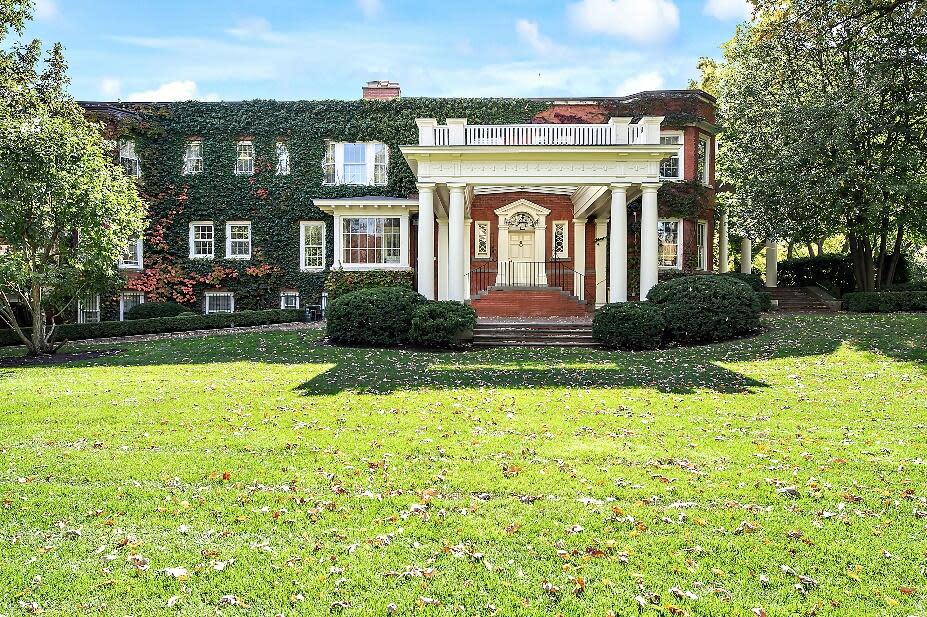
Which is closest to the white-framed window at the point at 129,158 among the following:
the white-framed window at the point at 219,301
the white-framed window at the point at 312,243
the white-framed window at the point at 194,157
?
the white-framed window at the point at 194,157

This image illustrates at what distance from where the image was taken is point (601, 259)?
2462 centimetres

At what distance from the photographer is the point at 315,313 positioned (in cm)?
2433

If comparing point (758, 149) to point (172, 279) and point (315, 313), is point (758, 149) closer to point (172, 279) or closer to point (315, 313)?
point (315, 313)

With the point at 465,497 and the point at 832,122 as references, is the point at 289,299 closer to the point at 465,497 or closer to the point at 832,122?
the point at 832,122

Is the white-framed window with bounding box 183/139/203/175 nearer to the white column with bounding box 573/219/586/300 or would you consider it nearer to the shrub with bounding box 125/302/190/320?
the shrub with bounding box 125/302/190/320

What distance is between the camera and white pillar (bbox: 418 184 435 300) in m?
18.4

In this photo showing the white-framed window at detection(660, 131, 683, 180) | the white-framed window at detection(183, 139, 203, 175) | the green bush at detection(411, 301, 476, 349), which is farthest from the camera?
the white-framed window at detection(183, 139, 203, 175)

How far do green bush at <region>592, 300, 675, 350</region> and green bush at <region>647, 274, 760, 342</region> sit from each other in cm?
41

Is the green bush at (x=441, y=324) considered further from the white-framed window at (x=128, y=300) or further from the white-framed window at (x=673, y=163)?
the white-framed window at (x=128, y=300)

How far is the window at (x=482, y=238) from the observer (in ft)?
Result: 84.0

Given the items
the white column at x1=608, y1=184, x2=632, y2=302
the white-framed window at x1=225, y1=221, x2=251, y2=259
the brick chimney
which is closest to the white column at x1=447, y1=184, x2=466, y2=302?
the white column at x1=608, y1=184, x2=632, y2=302

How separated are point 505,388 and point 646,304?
739 centimetres

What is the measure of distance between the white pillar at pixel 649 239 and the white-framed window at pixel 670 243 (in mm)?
7548

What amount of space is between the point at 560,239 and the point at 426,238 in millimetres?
8763
